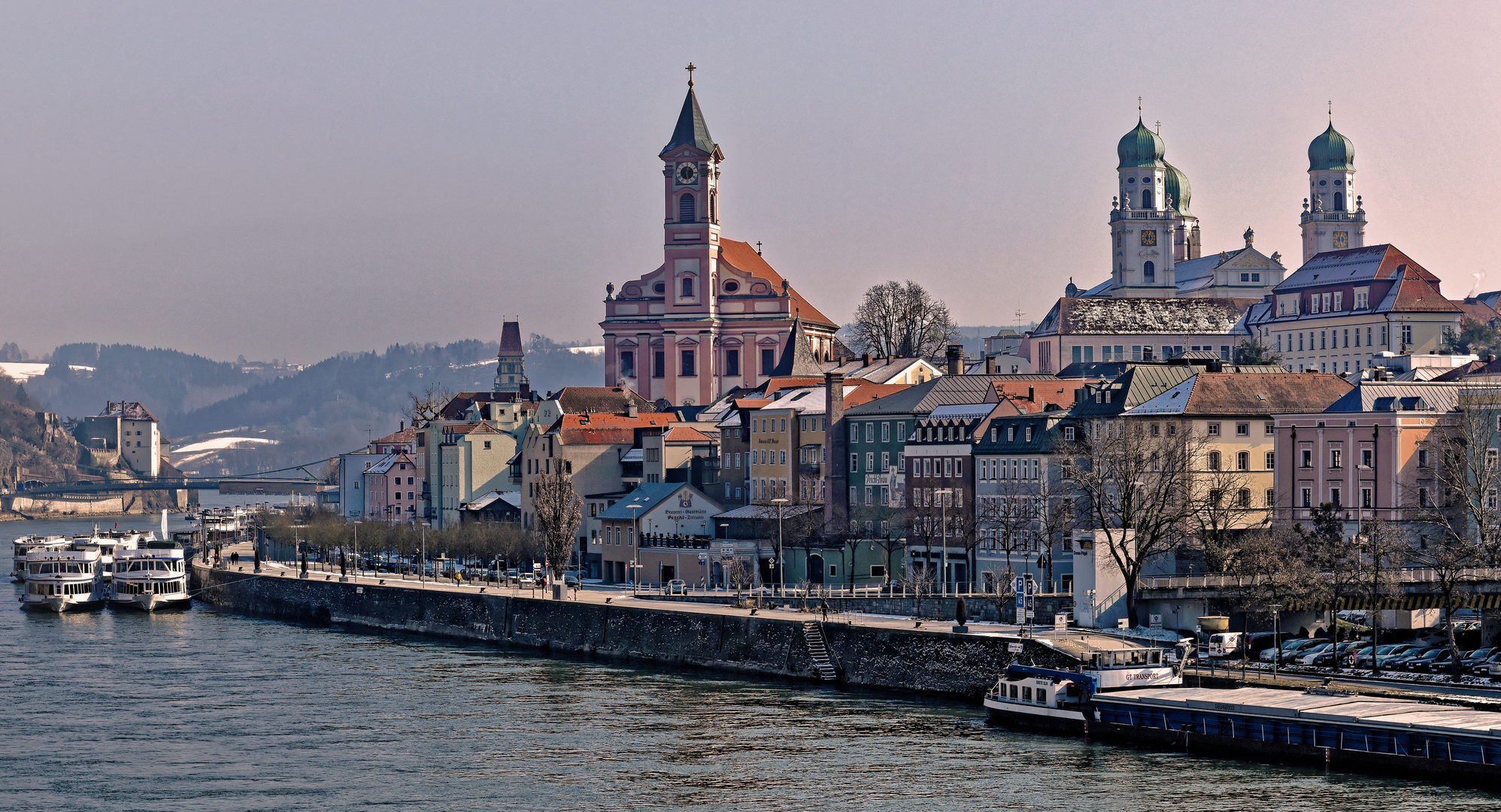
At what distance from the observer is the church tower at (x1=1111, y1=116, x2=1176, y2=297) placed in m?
182

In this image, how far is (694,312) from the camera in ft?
514

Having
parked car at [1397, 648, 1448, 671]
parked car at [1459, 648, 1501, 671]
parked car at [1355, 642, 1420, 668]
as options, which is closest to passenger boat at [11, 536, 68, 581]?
parked car at [1355, 642, 1420, 668]

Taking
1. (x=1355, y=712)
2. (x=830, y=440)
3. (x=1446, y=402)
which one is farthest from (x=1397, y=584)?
(x=830, y=440)

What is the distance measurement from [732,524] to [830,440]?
19.1ft

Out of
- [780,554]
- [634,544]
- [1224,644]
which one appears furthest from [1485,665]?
[634,544]

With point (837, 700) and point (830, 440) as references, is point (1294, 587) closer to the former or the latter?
point (837, 700)

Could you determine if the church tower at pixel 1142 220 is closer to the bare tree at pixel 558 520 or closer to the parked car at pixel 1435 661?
the bare tree at pixel 558 520

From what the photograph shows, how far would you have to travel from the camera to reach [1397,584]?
229 feet

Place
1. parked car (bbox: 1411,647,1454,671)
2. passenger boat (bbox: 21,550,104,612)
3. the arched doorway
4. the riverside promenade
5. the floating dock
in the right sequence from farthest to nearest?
passenger boat (bbox: 21,550,104,612) → the arched doorway → the riverside promenade → parked car (bbox: 1411,647,1454,671) → the floating dock

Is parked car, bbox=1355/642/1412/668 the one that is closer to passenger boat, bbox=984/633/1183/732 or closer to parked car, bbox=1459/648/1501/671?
parked car, bbox=1459/648/1501/671

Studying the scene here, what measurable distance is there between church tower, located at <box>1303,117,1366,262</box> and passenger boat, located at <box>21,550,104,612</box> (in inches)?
4300

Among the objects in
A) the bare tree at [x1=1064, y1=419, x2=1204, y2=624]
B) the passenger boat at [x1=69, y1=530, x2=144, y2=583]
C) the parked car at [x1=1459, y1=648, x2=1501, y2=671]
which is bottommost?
the parked car at [x1=1459, y1=648, x2=1501, y2=671]

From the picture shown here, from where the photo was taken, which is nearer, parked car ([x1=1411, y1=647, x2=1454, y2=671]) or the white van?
parked car ([x1=1411, y1=647, x2=1454, y2=671])

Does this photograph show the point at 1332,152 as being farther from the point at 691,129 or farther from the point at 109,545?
the point at 109,545
